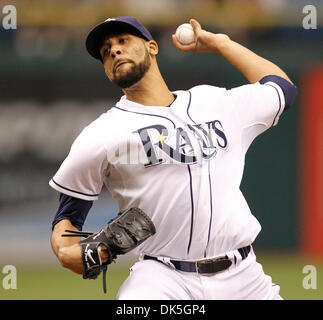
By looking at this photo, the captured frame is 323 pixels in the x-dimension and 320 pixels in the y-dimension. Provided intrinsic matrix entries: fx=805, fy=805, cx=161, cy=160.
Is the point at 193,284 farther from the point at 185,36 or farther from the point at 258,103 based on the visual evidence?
the point at 185,36

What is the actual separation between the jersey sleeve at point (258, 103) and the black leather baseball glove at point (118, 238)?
2.74ft

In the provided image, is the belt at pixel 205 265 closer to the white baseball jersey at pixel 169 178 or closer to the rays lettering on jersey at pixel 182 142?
the white baseball jersey at pixel 169 178

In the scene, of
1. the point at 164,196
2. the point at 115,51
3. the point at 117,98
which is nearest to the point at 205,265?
the point at 164,196

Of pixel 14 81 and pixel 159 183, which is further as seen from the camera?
pixel 14 81

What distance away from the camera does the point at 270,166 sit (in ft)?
35.2

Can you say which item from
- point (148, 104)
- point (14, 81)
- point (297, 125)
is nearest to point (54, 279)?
point (14, 81)

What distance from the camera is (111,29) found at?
422 cm

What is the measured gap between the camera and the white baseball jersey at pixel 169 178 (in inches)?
157

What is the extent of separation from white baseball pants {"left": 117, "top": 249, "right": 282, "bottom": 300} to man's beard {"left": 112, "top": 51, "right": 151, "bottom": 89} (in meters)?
0.92

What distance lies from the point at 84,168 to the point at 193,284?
791mm

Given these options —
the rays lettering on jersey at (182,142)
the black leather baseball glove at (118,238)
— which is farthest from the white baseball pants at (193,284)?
the rays lettering on jersey at (182,142)

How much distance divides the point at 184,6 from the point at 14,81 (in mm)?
2468
